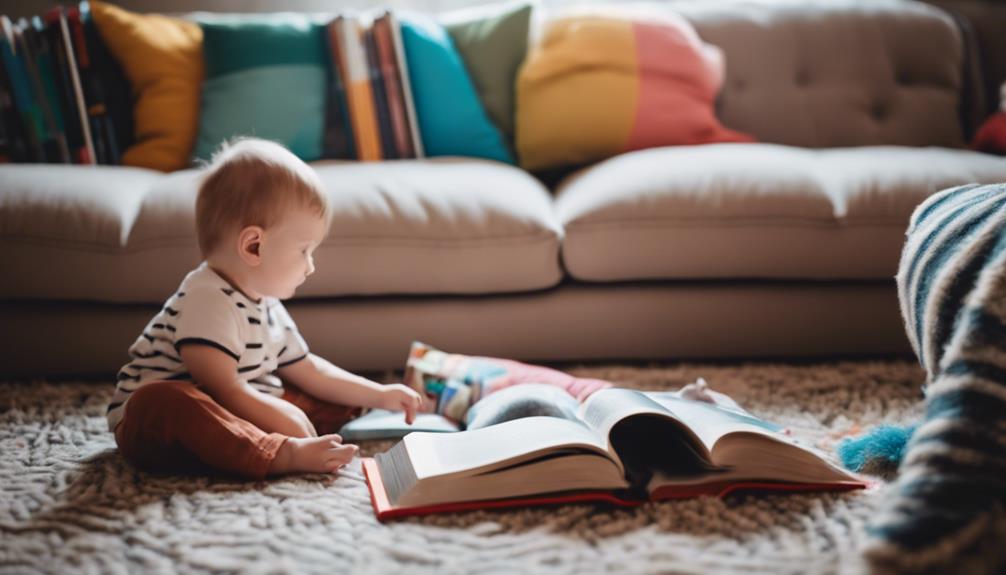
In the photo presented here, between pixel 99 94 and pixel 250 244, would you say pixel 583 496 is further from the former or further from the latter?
pixel 99 94

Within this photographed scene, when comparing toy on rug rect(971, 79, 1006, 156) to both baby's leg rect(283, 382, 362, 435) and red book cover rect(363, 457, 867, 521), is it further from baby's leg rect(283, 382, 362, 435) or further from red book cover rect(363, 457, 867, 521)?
baby's leg rect(283, 382, 362, 435)

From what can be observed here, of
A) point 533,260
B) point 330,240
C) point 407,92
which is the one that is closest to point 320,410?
point 330,240

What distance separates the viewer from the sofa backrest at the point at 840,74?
2.16 metres

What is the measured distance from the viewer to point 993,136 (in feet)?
6.63

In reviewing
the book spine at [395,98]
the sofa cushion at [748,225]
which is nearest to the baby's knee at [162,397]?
the sofa cushion at [748,225]

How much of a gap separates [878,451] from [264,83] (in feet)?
5.12

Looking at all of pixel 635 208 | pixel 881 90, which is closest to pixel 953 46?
pixel 881 90

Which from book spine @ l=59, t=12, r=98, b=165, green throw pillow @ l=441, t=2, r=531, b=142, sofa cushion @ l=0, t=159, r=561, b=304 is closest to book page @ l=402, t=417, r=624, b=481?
sofa cushion @ l=0, t=159, r=561, b=304

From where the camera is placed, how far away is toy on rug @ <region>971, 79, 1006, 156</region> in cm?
200

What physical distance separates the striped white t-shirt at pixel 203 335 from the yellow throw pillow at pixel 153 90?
891 mm

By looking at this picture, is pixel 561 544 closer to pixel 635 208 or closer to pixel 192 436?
pixel 192 436

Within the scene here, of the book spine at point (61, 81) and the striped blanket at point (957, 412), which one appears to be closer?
the striped blanket at point (957, 412)

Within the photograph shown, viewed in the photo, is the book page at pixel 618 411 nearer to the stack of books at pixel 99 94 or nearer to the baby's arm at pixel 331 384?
the baby's arm at pixel 331 384

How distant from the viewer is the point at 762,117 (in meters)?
2.19
